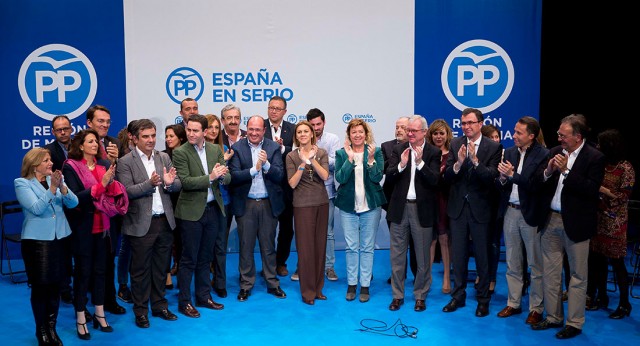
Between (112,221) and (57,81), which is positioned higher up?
(57,81)

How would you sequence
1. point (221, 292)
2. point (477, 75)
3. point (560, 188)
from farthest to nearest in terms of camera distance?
point (477, 75) < point (221, 292) < point (560, 188)

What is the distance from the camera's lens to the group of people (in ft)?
16.5

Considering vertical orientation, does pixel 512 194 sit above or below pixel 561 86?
below

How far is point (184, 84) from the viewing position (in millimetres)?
7867

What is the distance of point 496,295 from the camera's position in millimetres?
6414

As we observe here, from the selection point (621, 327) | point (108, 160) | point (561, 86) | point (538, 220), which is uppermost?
point (561, 86)

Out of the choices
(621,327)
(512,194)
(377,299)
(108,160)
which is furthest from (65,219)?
(621,327)

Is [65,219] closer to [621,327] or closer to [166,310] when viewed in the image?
[166,310]

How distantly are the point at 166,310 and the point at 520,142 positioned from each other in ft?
10.7

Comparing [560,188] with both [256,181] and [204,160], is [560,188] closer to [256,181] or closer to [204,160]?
[256,181]

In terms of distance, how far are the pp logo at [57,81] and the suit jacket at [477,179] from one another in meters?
4.37

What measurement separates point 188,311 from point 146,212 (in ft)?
3.40

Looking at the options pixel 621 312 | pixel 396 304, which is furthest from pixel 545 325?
pixel 396 304

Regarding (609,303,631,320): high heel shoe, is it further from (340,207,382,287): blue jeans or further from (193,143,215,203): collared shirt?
(193,143,215,203): collared shirt
